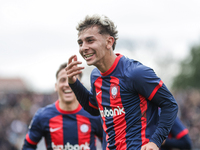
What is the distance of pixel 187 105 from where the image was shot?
50.2 feet

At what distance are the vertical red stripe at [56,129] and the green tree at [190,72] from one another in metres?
41.9

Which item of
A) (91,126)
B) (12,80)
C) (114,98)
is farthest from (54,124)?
(12,80)

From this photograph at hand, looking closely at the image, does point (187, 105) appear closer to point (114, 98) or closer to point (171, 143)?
point (171, 143)

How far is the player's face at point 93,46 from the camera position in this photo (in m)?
3.18

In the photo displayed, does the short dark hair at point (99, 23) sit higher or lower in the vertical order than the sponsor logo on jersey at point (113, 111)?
higher

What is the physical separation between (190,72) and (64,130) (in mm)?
44080

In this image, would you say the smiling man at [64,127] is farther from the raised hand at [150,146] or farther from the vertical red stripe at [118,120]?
the raised hand at [150,146]

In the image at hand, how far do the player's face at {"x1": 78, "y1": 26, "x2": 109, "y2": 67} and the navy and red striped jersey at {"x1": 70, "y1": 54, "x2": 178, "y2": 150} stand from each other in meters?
0.19

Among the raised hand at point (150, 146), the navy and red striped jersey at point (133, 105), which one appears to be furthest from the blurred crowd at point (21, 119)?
the raised hand at point (150, 146)

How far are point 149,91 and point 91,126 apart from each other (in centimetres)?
191

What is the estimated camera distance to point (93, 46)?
3.16 meters

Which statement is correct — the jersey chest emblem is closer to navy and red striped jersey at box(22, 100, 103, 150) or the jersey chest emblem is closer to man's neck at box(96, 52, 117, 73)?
man's neck at box(96, 52, 117, 73)

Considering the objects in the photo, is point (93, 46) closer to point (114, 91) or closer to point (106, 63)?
point (106, 63)

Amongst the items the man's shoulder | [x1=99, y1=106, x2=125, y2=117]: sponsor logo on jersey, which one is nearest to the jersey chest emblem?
[x1=99, y1=106, x2=125, y2=117]: sponsor logo on jersey
